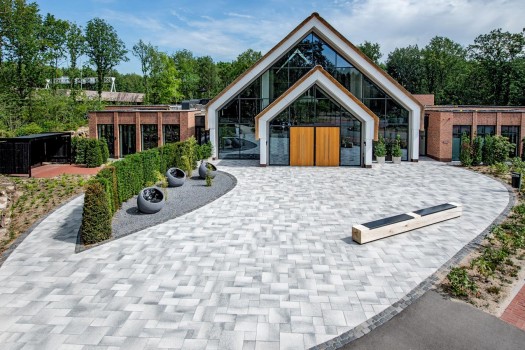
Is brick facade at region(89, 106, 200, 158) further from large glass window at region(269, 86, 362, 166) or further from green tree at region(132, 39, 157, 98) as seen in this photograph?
green tree at region(132, 39, 157, 98)

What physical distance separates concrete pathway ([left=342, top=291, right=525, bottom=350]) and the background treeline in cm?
3061

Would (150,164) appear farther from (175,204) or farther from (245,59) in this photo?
(245,59)

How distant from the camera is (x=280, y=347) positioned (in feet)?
21.6

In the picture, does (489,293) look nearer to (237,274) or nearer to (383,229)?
(383,229)

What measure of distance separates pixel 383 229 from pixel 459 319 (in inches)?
170

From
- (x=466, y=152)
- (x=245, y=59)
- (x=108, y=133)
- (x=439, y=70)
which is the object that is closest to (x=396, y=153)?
(x=466, y=152)

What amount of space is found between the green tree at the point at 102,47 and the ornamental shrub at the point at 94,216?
183 ft

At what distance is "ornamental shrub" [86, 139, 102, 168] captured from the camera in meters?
24.9

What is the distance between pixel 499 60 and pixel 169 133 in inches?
1718

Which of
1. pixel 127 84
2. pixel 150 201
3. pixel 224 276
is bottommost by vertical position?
pixel 224 276

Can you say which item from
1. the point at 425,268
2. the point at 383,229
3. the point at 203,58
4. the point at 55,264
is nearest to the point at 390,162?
the point at 383,229

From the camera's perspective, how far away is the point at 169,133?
30234 millimetres

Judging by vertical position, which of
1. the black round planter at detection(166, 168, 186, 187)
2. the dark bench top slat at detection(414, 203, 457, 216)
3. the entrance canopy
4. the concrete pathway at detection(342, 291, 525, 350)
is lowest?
the concrete pathway at detection(342, 291, 525, 350)

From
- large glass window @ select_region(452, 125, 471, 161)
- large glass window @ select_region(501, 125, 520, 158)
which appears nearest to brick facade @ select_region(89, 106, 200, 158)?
large glass window @ select_region(452, 125, 471, 161)
